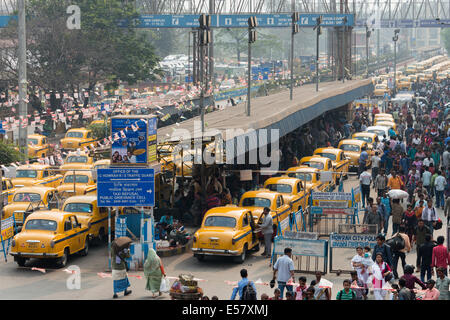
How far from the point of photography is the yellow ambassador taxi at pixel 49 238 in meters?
20.1

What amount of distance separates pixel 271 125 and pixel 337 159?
18.6ft

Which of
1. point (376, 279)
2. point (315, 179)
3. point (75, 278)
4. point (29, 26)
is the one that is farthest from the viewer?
point (29, 26)

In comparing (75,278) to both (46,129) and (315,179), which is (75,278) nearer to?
(315,179)

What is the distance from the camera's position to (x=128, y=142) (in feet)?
69.8

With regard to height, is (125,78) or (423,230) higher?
(125,78)

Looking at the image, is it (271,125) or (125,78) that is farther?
(125,78)

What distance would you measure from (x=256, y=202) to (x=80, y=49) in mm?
34224

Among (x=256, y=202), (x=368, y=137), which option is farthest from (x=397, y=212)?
(x=368, y=137)

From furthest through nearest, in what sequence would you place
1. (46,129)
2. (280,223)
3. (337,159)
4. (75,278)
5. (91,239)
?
(46,129), (337,159), (91,239), (280,223), (75,278)

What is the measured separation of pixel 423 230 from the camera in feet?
64.5

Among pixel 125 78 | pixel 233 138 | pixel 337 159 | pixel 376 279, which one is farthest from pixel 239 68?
pixel 376 279

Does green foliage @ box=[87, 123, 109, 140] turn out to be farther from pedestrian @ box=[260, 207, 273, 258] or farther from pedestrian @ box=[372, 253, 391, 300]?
pedestrian @ box=[372, 253, 391, 300]

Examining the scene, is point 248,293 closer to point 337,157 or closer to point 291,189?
point 291,189

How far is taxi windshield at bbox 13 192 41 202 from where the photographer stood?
25.8 meters
